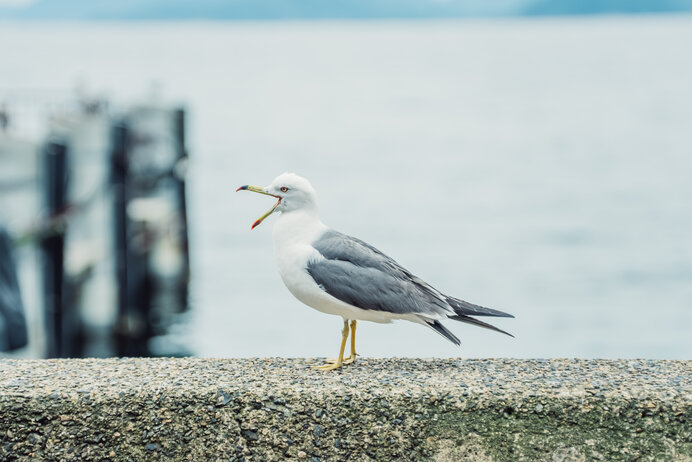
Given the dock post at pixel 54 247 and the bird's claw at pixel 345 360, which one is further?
the dock post at pixel 54 247

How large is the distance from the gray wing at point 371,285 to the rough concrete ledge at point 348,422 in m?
0.41

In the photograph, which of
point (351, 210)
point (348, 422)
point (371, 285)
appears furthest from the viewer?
point (351, 210)

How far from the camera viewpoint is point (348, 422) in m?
3.29

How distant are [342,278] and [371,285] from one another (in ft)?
0.39

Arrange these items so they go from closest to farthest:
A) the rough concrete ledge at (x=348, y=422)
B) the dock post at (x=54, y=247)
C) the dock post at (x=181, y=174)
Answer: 1. the rough concrete ledge at (x=348, y=422)
2. the dock post at (x=54, y=247)
3. the dock post at (x=181, y=174)

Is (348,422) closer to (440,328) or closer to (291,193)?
A: (440,328)

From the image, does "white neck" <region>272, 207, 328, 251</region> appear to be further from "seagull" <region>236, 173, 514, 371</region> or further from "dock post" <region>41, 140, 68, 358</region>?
"dock post" <region>41, 140, 68, 358</region>

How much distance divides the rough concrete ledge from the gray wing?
0.41 metres

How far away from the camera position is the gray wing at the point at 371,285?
3713 millimetres

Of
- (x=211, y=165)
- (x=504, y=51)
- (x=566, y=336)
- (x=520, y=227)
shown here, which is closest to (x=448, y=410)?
(x=566, y=336)

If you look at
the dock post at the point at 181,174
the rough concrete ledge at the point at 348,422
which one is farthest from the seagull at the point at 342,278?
the dock post at the point at 181,174

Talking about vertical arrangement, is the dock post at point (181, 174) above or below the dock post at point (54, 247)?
above

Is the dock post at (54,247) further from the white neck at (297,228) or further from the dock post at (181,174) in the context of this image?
the white neck at (297,228)

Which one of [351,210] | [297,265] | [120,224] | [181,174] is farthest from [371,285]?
[351,210]
